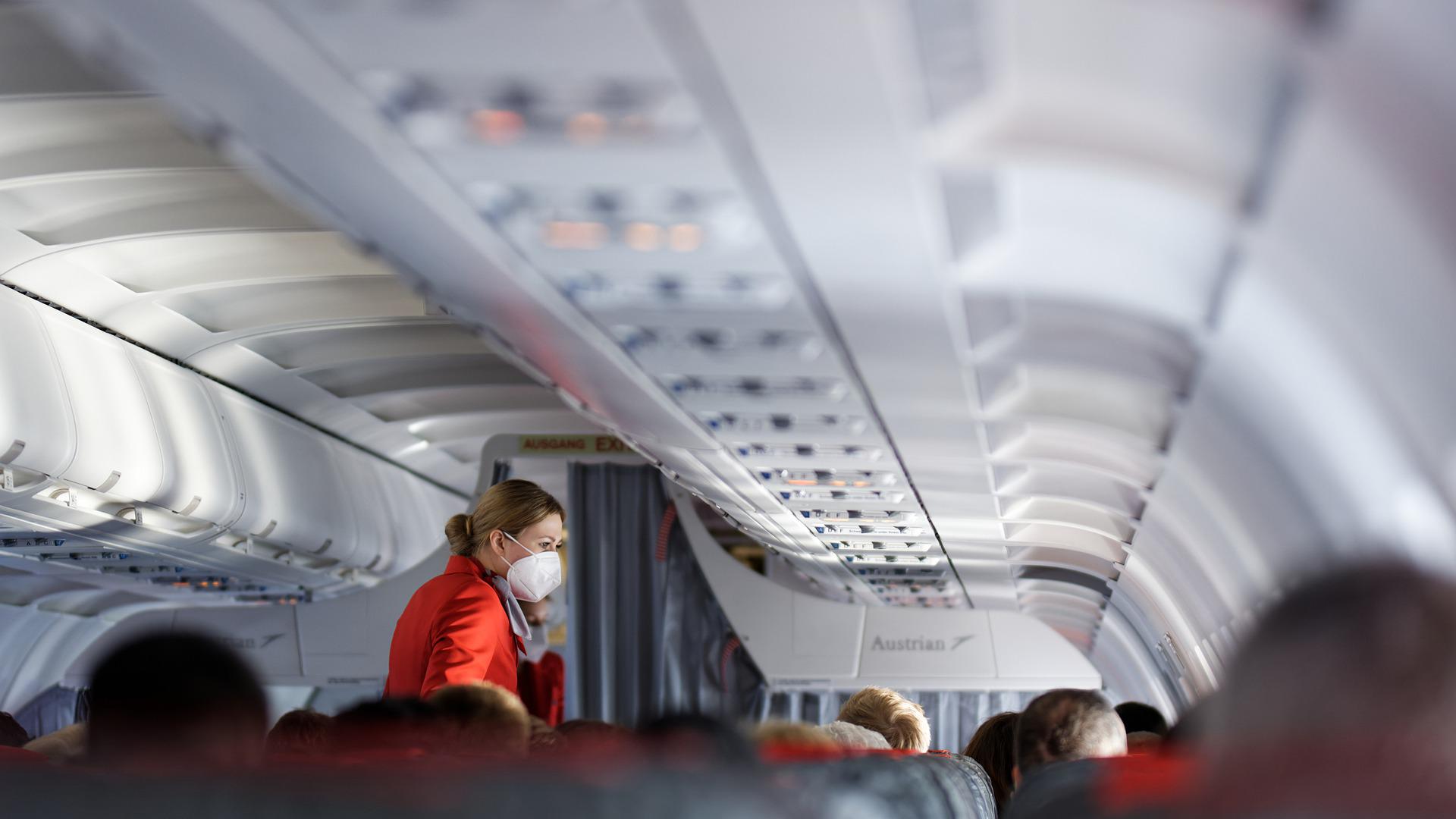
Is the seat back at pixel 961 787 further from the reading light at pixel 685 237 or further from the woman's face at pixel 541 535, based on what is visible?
the woman's face at pixel 541 535

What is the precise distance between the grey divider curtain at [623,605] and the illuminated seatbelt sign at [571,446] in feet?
0.34

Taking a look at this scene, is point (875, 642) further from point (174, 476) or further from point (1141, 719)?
point (174, 476)

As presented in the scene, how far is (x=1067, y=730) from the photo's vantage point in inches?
142

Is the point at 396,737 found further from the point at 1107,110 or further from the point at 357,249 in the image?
the point at 1107,110

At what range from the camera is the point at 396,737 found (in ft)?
8.23

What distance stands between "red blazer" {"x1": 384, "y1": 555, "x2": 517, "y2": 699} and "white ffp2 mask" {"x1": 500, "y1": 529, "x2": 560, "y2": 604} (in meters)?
0.41

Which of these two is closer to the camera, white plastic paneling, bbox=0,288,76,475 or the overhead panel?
the overhead panel

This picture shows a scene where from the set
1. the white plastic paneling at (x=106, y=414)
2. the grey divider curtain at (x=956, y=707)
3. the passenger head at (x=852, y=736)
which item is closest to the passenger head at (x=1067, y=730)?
the passenger head at (x=852, y=736)

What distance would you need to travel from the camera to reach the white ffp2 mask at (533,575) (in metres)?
5.11

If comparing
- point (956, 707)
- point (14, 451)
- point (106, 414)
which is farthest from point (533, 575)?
point (956, 707)

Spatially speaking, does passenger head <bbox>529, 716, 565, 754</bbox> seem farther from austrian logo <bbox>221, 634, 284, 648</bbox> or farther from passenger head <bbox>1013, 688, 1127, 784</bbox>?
austrian logo <bbox>221, 634, 284, 648</bbox>

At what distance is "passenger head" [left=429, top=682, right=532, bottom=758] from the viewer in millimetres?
2852

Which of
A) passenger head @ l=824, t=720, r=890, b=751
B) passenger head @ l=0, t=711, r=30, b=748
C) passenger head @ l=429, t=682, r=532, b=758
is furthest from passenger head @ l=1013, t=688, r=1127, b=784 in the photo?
passenger head @ l=0, t=711, r=30, b=748

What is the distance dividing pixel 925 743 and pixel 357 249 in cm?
419
